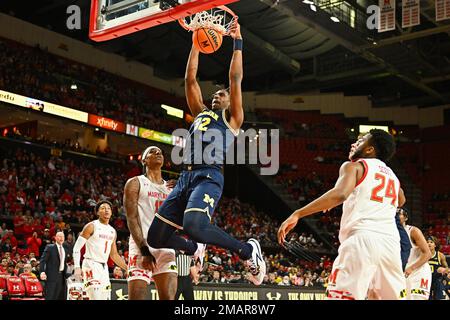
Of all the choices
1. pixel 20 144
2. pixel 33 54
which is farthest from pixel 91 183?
pixel 33 54

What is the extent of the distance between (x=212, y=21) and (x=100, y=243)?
13.2 ft

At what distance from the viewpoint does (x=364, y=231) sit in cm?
450

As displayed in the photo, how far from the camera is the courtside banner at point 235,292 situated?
10.4 metres

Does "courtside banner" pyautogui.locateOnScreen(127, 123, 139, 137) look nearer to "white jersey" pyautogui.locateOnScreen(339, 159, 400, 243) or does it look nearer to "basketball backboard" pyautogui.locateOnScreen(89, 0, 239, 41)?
"basketball backboard" pyautogui.locateOnScreen(89, 0, 239, 41)

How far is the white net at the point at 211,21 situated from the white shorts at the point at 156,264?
8.34 ft

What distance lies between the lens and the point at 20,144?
23.8 meters

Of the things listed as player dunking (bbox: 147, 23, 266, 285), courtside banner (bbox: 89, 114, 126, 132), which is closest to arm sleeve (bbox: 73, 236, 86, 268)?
player dunking (bbox: 147, 23, 266, 285)

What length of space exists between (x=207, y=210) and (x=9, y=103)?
18.7 m

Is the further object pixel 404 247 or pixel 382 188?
pixel 404 247

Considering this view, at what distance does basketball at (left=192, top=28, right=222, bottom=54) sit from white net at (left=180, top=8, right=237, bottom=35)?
0.26 ft

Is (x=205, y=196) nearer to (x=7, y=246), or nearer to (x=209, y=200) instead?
(x=209, y=200)

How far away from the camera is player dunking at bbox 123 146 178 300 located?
236 inches

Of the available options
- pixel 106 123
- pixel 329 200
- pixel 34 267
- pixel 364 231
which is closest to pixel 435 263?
pixel 364 231
